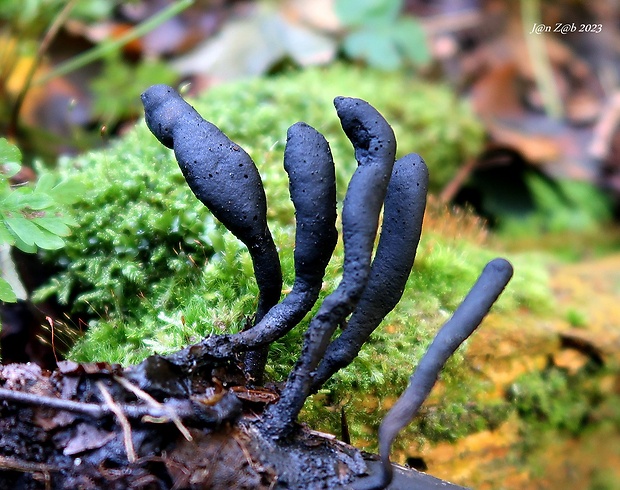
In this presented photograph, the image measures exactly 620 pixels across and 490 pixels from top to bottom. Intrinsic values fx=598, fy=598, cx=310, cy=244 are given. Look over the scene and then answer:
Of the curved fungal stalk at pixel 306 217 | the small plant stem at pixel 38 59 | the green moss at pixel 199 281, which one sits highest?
the small plant stem at pixel 38 59

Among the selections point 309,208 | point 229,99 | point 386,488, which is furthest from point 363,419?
point 229,99

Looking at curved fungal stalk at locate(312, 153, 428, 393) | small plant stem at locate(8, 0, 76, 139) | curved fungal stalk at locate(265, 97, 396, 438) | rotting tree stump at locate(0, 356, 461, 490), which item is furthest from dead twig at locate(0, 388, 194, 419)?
small plant stem at locate(8, 0, 76, 139)

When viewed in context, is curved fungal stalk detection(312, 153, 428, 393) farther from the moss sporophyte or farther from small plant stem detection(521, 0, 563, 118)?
small plant stem detection(521, 0, 563, 118)

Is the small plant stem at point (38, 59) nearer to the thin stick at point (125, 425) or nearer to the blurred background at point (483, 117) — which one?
the blurred background at point (483, 117)

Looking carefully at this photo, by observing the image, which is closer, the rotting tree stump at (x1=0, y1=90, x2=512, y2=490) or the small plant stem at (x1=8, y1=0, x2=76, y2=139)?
the rotting tree stump at (x1=0, y1=90, x2=512, y2=490)

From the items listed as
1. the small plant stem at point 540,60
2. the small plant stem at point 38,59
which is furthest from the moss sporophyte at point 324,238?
the small plant stem at point 540,60

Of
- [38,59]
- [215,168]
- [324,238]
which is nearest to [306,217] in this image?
[324,238]

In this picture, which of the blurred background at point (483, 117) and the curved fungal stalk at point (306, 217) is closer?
the curved fungal stalk at point (306, 217)
